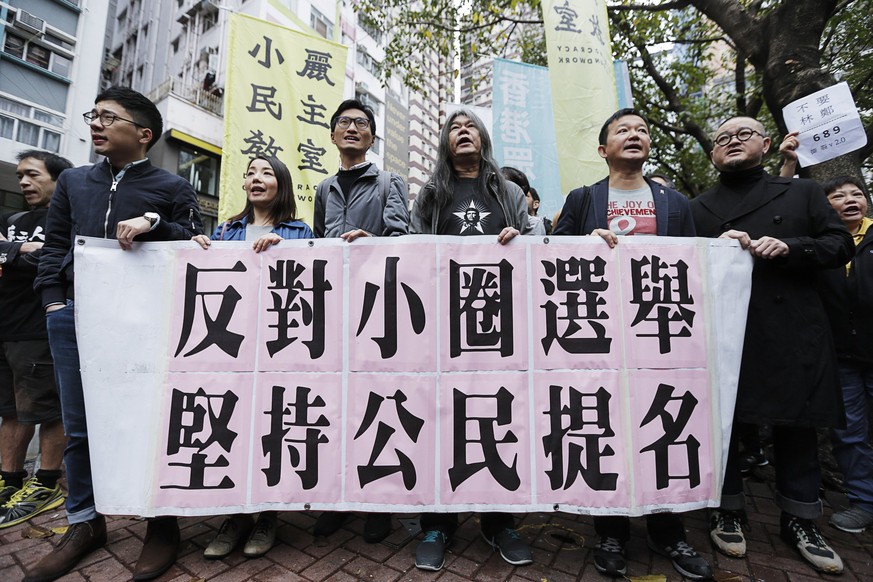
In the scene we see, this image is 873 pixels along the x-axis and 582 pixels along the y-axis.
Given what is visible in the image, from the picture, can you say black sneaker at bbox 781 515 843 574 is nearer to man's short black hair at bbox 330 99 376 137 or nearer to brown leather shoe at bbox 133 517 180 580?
brown leather shoe at bbox 133 517 180 580

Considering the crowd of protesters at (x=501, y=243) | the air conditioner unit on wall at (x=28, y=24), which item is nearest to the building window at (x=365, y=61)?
the air conditioner unit on wall at (x=28, y=24)

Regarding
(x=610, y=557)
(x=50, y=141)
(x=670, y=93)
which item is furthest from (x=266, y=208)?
(x=50, y=141)

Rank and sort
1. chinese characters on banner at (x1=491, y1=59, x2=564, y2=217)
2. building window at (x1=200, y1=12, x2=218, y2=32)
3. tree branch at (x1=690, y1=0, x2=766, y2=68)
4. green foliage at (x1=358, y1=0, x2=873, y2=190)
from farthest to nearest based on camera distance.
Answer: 1. building window at (x1=200, y1=12, x2=218, y2=32)
2. green foliage at (x1=358, y1=0, x2=873, y2=190)
3. chinese characters on banner at (x1=491, y1=59, x2=564, y2=217)
4. tree branch at (x1=690, y1=0, x2=766, y2=68)

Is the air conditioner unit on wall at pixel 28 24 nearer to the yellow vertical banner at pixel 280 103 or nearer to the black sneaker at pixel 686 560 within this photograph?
the yellow vertical banner at pixel 280 103

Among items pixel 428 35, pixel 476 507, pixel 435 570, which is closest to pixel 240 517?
pixel 435 570

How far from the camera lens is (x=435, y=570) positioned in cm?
197

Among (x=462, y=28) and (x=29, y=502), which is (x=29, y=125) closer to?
(x=462, y=28)

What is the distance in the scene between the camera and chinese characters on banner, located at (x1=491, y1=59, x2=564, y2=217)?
226 inches

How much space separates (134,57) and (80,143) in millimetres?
11236

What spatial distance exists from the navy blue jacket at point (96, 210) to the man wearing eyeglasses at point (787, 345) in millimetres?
2939

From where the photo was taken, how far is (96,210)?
2189 mm

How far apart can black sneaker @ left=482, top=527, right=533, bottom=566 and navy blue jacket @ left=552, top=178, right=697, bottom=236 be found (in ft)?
5.29

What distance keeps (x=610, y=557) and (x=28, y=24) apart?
59.0ft

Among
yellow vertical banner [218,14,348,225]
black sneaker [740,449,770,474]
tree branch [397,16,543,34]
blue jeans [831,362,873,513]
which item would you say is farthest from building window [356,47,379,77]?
blue jeans [831,362,873,513]
